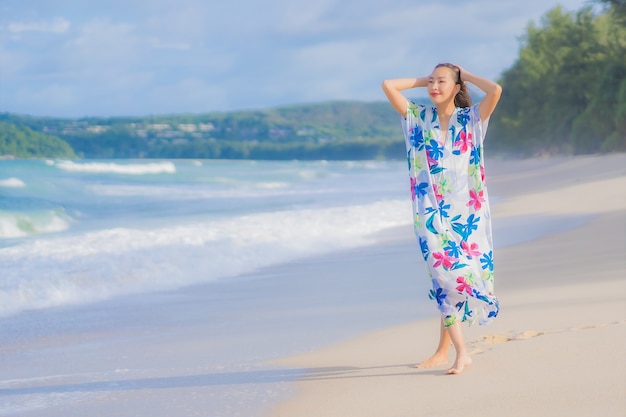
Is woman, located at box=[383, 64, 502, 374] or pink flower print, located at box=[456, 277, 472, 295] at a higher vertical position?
woman, located at box=[383, 64, 502, 374]

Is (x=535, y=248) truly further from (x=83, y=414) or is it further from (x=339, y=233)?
(x=83, y=414)

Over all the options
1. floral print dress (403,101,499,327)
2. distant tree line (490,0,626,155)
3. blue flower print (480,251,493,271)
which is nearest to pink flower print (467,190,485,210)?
floral print dress (403,101,499,327)

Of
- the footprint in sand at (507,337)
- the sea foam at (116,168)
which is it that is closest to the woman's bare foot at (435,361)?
the footprint in sand at (507,337)

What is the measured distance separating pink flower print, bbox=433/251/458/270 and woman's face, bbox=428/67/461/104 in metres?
0.84

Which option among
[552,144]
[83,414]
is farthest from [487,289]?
[552,144]

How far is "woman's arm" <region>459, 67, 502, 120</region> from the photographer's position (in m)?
5.22

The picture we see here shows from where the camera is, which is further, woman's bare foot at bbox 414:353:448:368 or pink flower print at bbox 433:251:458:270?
woman's bare foot at bbox 414:353:448:368

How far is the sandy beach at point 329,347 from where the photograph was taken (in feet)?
15.1

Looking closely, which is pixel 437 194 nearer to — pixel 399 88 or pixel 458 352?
pixel 399 88

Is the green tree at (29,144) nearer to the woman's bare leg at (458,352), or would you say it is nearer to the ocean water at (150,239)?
the ocean water at (150,239)

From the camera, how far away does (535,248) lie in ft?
38.1

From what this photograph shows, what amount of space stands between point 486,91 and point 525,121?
68.9 m

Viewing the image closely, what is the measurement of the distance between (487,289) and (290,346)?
6.26 feet

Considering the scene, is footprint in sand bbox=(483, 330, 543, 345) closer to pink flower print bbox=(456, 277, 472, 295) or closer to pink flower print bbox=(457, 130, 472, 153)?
pink flower print bbox=(456, 277, 472, 295)
